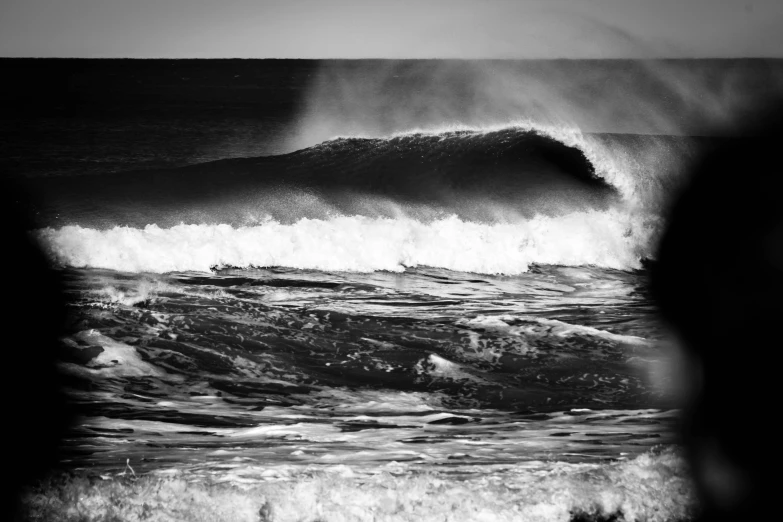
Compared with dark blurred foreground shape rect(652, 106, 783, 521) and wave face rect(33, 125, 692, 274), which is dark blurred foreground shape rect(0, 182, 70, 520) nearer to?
wave face rect(33, 125, 692, 274)

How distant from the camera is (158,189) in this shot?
11609 mm

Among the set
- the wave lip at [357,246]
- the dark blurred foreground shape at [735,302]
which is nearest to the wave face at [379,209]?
the wave lip at [357,246]

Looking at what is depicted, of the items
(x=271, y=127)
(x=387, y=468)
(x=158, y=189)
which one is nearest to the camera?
(x=387, y=468)

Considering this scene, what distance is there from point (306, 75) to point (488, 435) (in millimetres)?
58000

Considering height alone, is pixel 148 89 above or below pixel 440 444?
above

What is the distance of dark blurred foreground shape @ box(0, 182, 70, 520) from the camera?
2.93 m

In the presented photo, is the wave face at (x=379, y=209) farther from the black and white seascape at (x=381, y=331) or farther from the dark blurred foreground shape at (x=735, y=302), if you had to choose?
the dark blurred foreground shape at (x=735, y=302)

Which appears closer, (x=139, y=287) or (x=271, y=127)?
(x=139, y=287)

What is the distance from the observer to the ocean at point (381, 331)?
265cm

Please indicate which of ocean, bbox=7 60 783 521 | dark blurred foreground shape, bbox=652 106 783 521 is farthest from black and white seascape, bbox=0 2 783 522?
dark blurred foreground shape, bbox=652 106 783 521

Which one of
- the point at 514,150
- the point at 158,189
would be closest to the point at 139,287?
the point at 158,189

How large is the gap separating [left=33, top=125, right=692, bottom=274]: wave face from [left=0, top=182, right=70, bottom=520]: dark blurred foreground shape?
1032mm

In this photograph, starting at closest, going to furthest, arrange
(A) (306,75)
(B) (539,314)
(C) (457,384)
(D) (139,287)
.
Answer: (C) (457,384) → (B) (539,314) → (D) (139,287) → (A) (306,75)

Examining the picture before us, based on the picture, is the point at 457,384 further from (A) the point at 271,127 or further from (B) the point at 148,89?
(B) the point at 148,89
